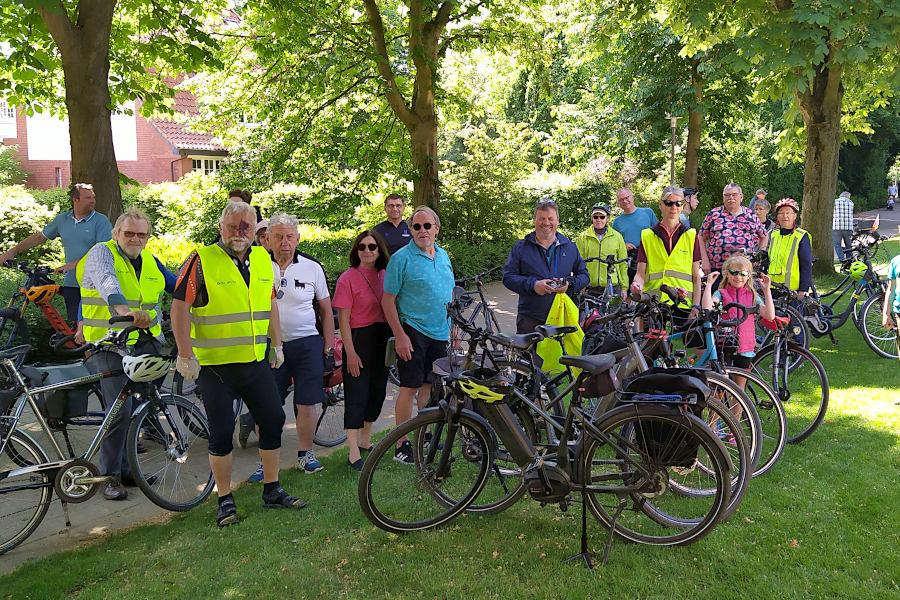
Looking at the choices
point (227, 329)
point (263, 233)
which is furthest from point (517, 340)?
point (263, 233)

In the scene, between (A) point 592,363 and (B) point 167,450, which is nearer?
(A) point 592,363

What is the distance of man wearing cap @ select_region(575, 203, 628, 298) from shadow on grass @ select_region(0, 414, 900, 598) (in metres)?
4.16

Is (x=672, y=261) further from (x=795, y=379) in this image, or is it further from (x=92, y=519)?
(x=92, y=519)

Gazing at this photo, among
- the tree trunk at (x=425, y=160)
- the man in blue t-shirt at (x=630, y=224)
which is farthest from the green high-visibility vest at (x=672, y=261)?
the tree trunk at (x=425, y=160)

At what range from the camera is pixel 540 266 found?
5883 millimetres

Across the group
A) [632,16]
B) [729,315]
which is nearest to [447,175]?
[632,16]

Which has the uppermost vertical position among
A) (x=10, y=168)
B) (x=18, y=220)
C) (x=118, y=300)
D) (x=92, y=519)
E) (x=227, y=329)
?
(x=10, y=168)

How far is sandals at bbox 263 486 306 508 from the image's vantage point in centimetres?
466

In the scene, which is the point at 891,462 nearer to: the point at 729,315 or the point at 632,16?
the point at 729,315

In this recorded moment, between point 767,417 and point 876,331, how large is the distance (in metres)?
4.91

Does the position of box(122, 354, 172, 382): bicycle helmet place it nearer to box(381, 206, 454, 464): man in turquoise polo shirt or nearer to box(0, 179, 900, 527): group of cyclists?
box(0, 179, 900, 527): group of cyclists

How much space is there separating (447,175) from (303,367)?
12485 millimetres

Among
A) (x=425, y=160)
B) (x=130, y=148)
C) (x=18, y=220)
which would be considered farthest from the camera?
(x=130, y=148)

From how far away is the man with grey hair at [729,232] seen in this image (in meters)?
7.20
